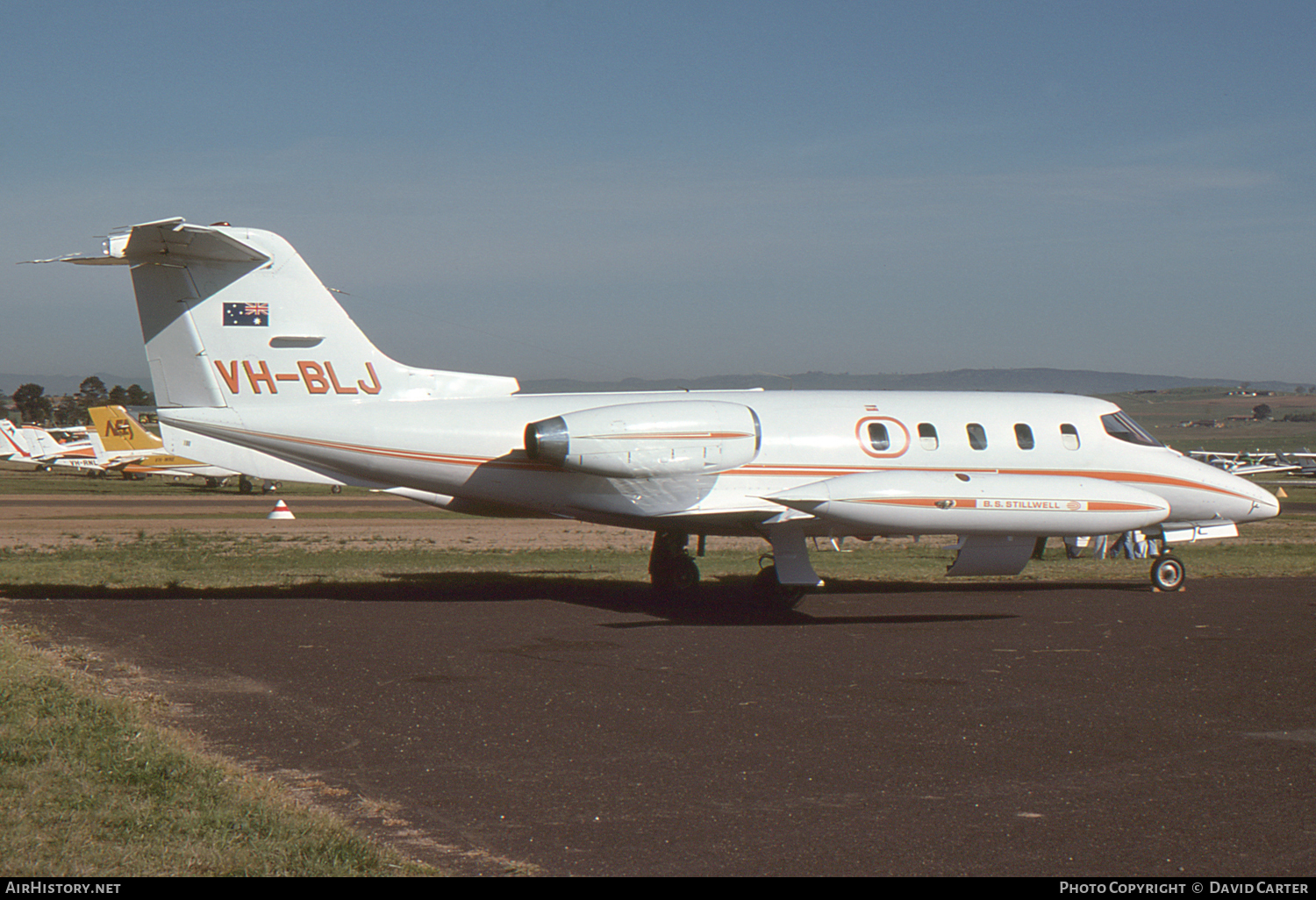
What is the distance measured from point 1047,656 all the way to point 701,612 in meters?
5.17

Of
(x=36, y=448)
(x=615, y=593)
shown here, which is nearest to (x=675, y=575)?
(x=615, y=593)

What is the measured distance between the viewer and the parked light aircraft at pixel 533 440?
1562cm

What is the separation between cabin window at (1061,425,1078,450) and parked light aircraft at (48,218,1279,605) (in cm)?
121

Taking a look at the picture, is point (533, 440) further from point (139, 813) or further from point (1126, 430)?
point (1126, 430)

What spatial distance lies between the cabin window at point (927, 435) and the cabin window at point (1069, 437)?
229 centimetres

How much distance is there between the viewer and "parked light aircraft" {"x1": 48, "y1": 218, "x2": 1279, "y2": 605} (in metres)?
15.6

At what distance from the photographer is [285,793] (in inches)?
285

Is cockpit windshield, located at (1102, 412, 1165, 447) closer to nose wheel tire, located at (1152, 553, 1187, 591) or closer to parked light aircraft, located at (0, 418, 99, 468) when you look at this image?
nose wheel tire, located at (1152, 553, 1187, 591)

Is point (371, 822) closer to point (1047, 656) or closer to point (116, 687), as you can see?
point (116, 687)

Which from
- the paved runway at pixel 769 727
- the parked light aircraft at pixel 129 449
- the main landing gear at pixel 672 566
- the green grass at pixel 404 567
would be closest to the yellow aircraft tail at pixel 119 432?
the parked light aircraft at pixel 129 449

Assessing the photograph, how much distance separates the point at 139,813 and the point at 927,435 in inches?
520

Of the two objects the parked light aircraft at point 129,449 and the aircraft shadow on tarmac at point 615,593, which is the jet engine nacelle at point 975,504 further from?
the parked light aircraft at point 129,449

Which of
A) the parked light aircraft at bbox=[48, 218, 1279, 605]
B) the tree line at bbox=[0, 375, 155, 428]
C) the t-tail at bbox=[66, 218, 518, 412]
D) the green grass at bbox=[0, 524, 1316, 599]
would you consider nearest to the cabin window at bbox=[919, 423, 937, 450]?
the parked light aircraft at bbox=[48, 218, 1279, 605]

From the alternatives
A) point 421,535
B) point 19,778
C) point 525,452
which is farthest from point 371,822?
point 421,535
